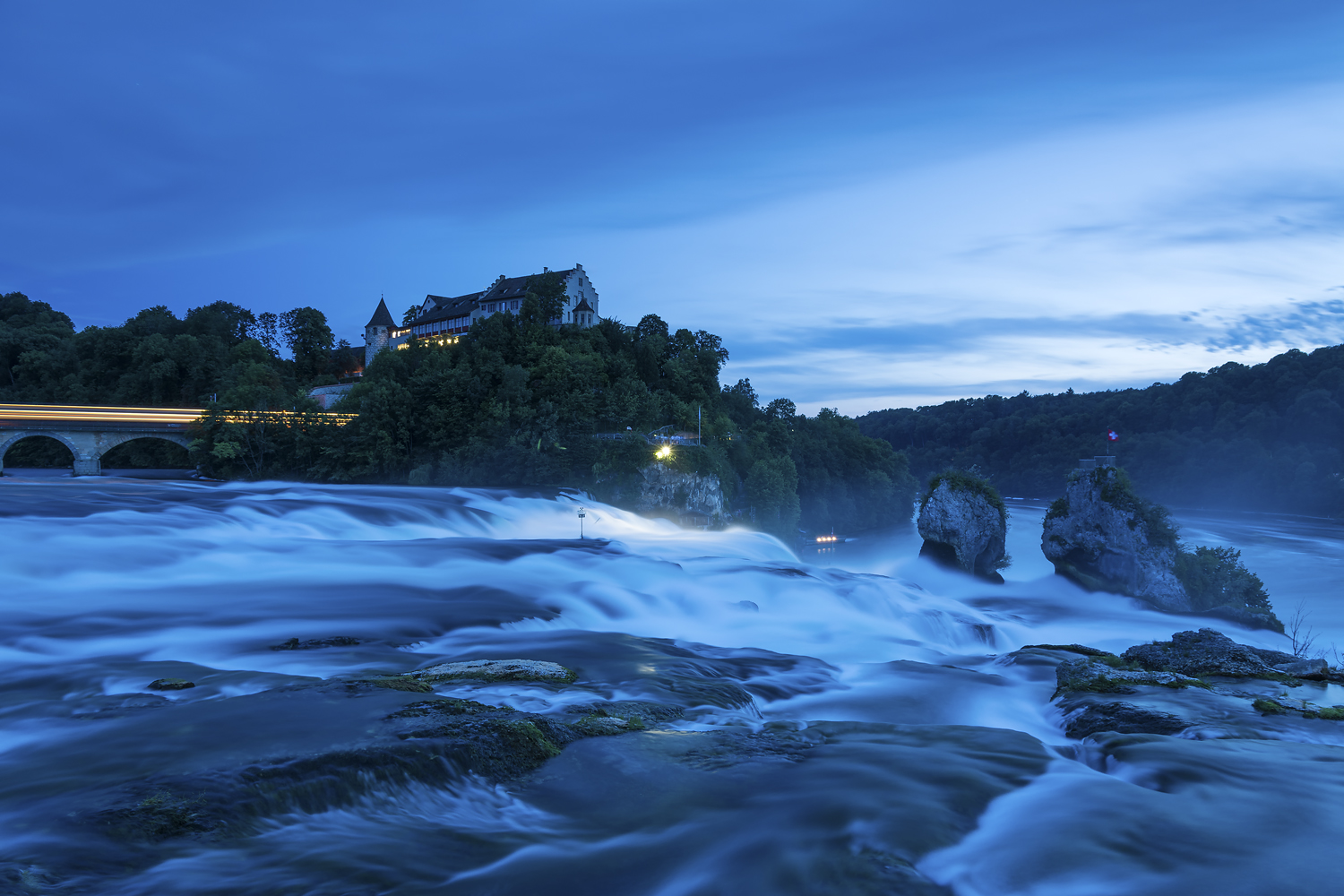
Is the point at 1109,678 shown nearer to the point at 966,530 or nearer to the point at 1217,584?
the point at 1217,584

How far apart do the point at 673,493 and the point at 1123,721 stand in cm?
4754

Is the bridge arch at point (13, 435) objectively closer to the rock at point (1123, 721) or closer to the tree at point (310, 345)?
the tree at point (310, 345)

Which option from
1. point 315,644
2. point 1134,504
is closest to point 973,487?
point 1134,504

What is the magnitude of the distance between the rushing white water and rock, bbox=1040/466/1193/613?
1066 inches

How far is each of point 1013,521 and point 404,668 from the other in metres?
93.6

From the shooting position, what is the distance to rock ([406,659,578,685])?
10323 mm

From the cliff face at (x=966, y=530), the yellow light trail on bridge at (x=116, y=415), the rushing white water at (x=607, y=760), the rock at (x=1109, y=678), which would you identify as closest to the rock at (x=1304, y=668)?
the rushing white water at (x=607, y=760)

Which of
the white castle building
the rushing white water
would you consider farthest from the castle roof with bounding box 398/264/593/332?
the rushing white water

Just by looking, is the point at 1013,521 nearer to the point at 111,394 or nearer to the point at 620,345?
the point at 620,345

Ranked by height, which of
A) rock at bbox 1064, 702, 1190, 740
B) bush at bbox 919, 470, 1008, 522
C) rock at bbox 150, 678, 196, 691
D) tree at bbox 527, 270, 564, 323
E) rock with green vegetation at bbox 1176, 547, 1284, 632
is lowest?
rock with green vegetation at bbox 1176, 547, 1284, 632

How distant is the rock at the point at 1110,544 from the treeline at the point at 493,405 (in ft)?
85.9

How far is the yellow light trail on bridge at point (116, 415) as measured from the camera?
174 feet

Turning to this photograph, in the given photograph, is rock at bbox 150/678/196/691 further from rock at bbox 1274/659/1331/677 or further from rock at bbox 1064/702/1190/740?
rock at bbox 1274/659/1331/677

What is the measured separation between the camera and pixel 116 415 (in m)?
58.0
